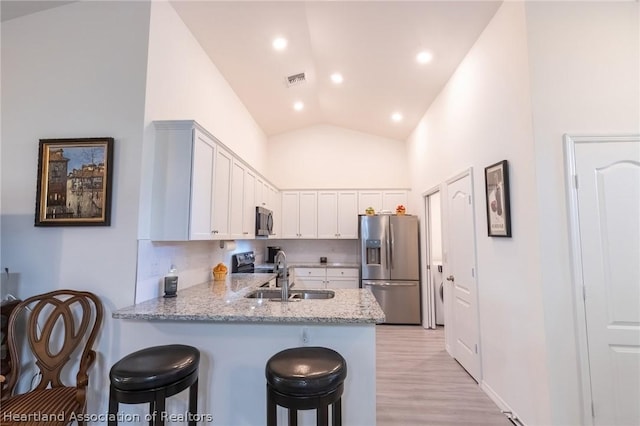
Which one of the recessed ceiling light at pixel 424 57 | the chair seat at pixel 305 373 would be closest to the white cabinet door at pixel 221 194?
the chair seat at pixel 305 373

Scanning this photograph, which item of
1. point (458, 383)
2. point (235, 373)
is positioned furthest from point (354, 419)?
point (458, 383)

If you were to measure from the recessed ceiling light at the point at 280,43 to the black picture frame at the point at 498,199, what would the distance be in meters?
2.42

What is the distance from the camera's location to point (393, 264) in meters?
4.73

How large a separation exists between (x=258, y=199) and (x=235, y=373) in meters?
2.48

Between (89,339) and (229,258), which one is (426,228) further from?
(89,339)

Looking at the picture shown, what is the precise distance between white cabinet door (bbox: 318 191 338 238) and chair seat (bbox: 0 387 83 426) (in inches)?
160

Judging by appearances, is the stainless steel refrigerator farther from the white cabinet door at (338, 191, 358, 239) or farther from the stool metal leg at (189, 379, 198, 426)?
the stool metal leg at (189, 379, 198, 426)

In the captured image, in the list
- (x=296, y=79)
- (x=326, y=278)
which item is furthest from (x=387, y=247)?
(x=296, y=79)

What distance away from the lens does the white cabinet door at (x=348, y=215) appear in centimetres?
539

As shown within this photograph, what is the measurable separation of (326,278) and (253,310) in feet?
10.7

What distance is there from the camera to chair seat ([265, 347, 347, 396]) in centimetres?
135

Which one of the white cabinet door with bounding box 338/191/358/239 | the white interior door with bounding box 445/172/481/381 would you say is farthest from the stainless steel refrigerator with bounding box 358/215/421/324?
the white interior door with bounding box 445/172/481/381

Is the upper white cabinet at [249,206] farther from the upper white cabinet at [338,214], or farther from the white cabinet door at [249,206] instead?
the upper white cabinet at [338,214]

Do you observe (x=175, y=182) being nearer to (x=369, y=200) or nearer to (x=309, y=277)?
(x=309, y=277)
